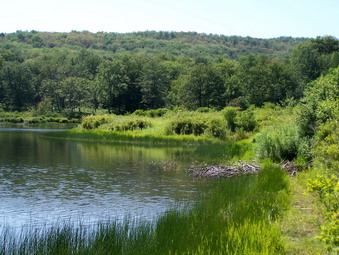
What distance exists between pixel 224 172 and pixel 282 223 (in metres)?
12.0

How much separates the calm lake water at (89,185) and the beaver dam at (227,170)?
87 cm

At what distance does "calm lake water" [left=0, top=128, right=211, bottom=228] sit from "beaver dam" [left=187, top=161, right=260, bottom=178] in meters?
0.87

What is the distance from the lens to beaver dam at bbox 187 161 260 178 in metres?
22.4

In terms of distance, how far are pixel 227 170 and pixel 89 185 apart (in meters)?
6.96

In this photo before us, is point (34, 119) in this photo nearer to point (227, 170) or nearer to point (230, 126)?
point (230, 126)

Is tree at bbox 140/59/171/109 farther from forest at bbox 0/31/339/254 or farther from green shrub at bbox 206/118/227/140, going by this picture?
green shrub at bbox 206/118/227/140

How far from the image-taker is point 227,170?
2302 centimetres

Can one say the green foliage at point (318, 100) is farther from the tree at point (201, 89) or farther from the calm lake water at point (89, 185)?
the tree at point (201, 89)

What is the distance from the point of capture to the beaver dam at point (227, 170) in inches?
882

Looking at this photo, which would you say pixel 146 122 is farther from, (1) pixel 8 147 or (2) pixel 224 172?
(2) pixel 224 172

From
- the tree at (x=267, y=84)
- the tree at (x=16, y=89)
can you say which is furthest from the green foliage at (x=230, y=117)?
the tree at (x=16, y=89)

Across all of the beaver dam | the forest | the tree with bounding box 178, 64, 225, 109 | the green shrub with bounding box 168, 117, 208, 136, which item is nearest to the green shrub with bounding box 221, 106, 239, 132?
the forest

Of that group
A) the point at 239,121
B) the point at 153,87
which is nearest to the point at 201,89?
the point at 153,87

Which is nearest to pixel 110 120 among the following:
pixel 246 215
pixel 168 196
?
pixel 168 196
